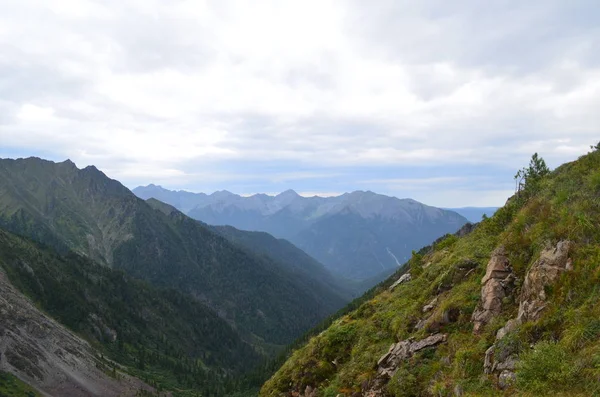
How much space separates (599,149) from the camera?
2403cm

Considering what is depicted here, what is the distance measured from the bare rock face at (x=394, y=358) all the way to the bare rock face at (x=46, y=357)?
151 meters

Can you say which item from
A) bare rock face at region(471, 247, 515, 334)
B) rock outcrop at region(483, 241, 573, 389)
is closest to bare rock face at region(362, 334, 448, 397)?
bare rock face at region(471, 247, 515, 334)

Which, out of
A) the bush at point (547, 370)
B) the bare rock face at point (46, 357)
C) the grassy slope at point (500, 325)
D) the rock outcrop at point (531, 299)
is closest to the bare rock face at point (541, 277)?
the rock outcrop at point (531, 299)

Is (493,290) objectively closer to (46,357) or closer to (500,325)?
(500,325)

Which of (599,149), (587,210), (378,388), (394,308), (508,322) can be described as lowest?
(378,388)

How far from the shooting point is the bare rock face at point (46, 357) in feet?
444

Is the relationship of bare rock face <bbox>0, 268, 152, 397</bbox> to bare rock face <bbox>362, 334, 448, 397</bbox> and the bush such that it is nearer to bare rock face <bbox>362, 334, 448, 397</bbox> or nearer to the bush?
bare rock face <bbox>362, 334, 448, 397</bbox>

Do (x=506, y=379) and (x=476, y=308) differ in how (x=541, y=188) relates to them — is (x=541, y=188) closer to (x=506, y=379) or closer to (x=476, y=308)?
(x=476, y=308)

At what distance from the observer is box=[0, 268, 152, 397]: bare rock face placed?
135 meters

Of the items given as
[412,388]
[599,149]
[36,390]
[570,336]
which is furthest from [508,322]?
[36,390]

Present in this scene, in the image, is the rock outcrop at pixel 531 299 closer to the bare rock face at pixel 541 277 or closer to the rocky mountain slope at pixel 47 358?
the bare rock face at pixel 541 277

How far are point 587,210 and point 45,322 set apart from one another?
645 ft

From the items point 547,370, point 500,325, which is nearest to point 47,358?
point 500,325

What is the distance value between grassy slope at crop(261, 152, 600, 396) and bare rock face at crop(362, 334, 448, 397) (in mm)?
516
